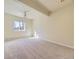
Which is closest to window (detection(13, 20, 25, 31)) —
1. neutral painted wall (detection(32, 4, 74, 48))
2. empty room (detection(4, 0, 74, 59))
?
empty room (detection(4, 0, 74, 59))

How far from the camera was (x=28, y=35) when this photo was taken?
10.2m

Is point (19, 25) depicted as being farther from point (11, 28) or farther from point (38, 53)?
point (38, 53)

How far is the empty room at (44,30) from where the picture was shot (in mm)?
3795

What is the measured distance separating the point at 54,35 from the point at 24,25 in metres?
4.53

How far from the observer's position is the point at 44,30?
768 cm

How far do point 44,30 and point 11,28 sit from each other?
9.62 feet

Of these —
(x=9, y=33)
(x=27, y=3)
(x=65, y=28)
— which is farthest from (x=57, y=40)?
(x=9, y=33)

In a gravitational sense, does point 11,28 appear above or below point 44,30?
above

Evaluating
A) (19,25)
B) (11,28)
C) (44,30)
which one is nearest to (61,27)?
(44,30)

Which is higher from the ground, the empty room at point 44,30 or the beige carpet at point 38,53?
the empty room at point 44,30

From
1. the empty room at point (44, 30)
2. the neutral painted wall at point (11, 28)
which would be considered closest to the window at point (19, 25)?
the empty room at point (44, 30)

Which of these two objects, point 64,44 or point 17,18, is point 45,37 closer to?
point 64,44

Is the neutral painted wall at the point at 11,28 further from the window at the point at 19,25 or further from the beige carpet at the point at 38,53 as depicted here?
the beige carpet at the point at 38,53

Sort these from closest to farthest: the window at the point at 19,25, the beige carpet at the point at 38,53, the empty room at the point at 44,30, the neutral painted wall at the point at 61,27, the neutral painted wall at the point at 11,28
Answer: the beige carpet at the point at 38,53 < the empty room at the point at 44,30 < the neutral painted wall at the point at 61,27 < the neutral painted wall at the point at 11,28 < the window at the point at 19,25
